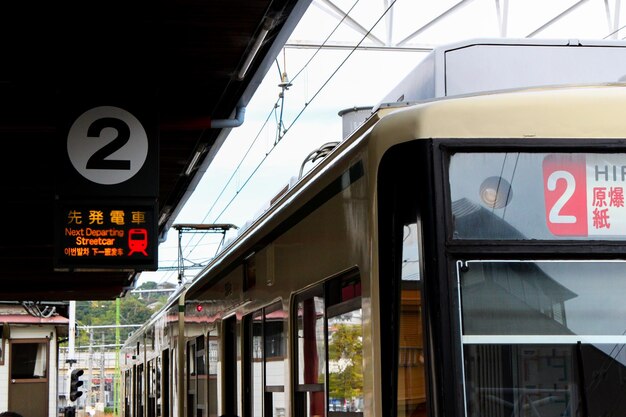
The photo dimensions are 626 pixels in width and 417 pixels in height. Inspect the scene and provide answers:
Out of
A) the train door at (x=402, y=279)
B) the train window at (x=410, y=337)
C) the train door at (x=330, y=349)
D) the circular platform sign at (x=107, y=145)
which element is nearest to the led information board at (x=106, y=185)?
the circular platform sign at (x=107, y=145)

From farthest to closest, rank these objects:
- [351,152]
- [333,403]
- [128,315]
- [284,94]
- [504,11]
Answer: [128,315]
[284,94]
[504,11]
[333,403]
[351,152]

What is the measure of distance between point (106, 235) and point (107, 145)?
71 centimetres

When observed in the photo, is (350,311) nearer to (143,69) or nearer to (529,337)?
(529,337)

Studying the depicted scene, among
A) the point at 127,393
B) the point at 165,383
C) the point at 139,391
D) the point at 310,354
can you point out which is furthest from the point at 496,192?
the point at 127,393

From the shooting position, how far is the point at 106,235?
29.5 ft

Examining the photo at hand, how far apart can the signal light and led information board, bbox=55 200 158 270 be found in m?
17.2

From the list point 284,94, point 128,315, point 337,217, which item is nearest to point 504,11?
point 284,94

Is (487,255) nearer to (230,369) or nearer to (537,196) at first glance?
(537,196)

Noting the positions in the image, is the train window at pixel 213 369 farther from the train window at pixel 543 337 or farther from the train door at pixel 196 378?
the train window at pixel 543 337

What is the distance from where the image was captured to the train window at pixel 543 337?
147 inches

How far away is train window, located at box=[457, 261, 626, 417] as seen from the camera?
373 cm

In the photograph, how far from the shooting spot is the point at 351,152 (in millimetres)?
4516

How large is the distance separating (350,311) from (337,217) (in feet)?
1.41

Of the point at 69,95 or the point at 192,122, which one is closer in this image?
the point at 69,95
